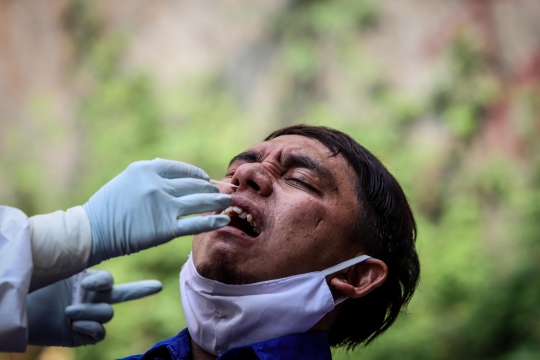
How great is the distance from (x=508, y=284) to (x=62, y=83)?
4191 mm

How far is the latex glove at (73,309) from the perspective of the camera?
1783 millimetres

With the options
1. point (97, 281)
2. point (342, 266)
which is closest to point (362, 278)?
point (342, 266)

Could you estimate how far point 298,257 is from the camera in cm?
159

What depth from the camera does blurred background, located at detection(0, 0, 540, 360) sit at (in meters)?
4.12

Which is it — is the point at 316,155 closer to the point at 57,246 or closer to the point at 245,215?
the point at 245,215

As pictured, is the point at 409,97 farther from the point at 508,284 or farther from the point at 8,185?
the point at 8,185

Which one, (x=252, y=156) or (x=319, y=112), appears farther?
(x=319, y=112)

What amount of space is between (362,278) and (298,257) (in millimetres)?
255

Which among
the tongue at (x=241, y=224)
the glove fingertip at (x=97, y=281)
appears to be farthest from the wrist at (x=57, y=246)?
the tongue at (x=241, y=224)

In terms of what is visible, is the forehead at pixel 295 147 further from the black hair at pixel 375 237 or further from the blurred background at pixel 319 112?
the blurred background at pixel 319 112

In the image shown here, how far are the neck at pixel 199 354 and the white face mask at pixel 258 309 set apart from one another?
0.06 m

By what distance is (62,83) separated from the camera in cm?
521

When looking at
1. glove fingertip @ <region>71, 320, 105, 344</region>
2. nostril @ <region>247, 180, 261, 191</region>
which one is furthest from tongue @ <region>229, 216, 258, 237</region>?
glove fingertip @ <region>71, 320, 105, 344</region>

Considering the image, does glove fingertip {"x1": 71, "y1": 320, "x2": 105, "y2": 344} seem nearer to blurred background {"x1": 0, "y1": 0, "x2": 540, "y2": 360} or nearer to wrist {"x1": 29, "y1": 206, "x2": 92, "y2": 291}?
wrist {"x1": 29, "y1": 206, "x2": 92, "y2": 291}
